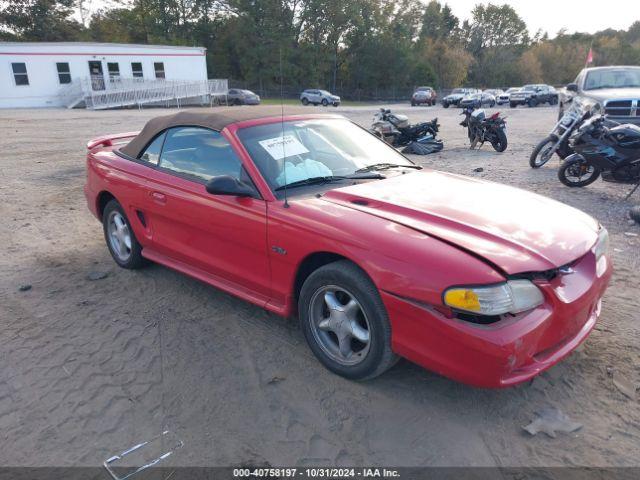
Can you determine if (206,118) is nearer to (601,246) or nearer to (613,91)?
(601,246)

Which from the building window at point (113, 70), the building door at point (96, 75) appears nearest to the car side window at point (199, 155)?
the building door at point (96, 75)

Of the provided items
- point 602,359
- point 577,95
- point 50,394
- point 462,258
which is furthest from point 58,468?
point 577,95

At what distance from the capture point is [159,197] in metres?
3.84

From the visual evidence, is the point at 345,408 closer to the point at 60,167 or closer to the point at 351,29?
the point at 60,167

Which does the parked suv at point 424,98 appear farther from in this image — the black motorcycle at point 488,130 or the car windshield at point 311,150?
the car windshield at point 311,150

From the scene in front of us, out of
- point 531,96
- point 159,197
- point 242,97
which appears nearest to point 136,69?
point 242,97

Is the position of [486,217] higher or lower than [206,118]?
lower

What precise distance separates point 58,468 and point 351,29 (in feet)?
204

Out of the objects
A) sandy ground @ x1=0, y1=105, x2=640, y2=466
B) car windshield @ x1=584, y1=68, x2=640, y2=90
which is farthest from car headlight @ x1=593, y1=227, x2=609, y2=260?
car windshield @ x1=584, y1=68, x2=640, y2=90

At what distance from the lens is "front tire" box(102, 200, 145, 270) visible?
440 cm

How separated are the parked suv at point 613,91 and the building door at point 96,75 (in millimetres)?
28515

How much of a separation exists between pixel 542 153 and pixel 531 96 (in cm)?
3143

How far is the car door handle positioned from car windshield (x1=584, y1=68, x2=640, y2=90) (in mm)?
11694

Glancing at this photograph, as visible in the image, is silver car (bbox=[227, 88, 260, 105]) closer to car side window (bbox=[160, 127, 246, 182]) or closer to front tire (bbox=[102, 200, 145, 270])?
front tire (bbox=[102, 200, 145, 270])
